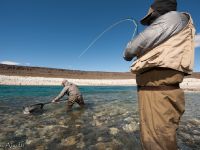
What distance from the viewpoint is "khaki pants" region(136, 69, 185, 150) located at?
230 cm

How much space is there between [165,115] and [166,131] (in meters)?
0.19

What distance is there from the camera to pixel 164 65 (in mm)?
2225

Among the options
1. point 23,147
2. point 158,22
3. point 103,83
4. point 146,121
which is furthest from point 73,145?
point 103,83

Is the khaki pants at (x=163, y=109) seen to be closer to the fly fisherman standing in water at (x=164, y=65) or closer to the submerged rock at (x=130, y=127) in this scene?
the fly fisherman standing in water at (x=164, y=65)

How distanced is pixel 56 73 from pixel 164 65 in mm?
63136

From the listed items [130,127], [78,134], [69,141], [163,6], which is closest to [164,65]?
[163,6]

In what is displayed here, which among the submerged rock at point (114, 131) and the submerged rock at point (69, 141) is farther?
the submerged rock at point (114, 131)

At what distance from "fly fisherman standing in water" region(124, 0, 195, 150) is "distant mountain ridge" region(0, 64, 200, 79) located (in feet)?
175

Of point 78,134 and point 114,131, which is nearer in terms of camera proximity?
point 78,134

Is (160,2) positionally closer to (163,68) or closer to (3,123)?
(163,68)

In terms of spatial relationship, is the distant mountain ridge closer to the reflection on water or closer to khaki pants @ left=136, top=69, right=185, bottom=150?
the reflection on water

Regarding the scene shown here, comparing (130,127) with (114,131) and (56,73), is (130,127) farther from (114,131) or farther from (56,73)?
(56,73)

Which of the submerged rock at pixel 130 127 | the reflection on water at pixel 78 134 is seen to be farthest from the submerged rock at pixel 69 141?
the submerged rock at pixel 130 127

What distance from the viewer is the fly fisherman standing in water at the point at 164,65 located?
88.0 inches
